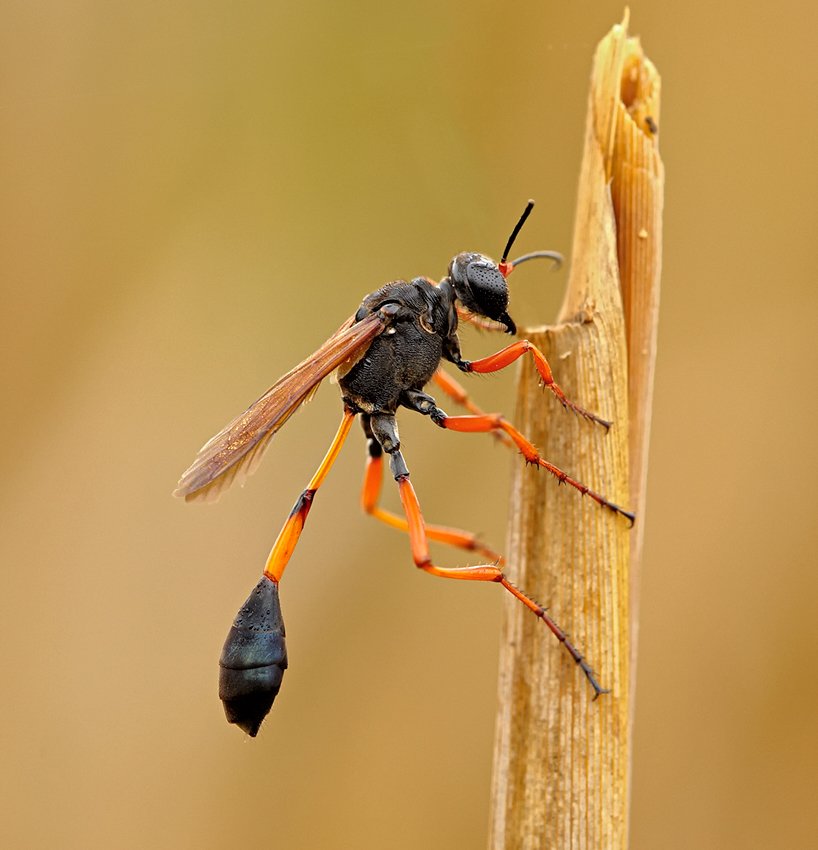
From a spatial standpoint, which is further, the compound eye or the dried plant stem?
the compound eye

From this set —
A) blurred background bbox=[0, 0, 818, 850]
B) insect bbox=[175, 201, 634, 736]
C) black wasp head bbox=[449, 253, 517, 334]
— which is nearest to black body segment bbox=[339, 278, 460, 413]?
insect bbox=[175, 201, 634, 736]

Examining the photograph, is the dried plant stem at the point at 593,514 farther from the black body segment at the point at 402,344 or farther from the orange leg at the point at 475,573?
the black body segment at the point at 402,344

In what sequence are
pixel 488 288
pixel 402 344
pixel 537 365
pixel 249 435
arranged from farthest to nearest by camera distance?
pixel 402 344, pixel 488 288, pixel 249 435, pixel 537 365

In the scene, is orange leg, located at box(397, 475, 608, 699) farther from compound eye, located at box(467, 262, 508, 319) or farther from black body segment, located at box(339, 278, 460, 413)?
compound eye, located at box(467, 262, 508, 319)

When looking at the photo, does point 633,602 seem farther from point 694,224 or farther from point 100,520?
point 100,520

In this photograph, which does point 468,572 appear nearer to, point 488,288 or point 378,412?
point 378,412

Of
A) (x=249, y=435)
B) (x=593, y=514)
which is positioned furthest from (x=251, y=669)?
(x=593, y=514)
